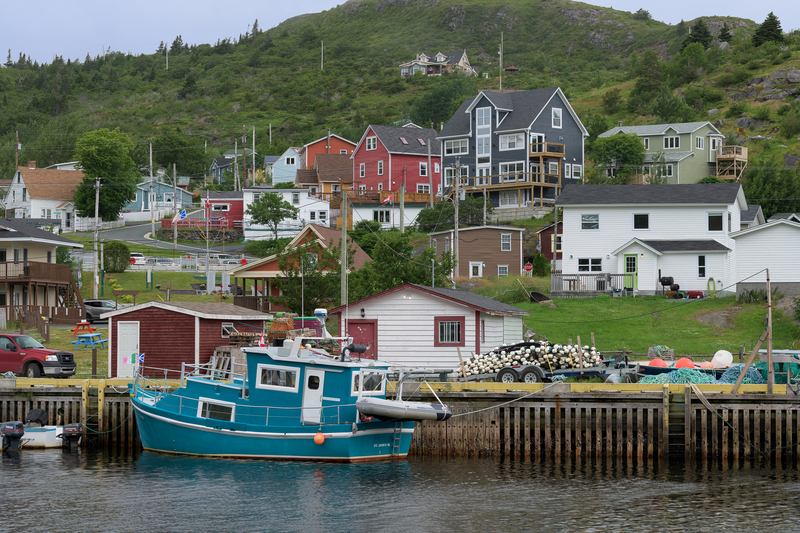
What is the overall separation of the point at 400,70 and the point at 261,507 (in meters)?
183

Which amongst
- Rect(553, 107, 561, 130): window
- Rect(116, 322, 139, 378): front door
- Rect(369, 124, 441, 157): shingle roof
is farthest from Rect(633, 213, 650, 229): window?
Rect(369, 124, 441, 157): shingle roof

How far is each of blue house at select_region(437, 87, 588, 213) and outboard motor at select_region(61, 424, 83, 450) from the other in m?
61.1

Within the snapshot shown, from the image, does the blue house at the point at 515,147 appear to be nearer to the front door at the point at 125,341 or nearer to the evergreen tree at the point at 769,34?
the evergreen tree at the point at 769,34

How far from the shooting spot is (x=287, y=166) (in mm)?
121500

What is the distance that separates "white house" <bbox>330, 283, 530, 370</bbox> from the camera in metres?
35.9

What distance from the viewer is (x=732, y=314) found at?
45438 mm

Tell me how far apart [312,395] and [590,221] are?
3670cm

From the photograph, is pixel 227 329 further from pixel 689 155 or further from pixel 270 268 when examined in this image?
pixel 689 155

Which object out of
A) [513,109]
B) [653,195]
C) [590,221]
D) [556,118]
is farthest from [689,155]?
[590,221]

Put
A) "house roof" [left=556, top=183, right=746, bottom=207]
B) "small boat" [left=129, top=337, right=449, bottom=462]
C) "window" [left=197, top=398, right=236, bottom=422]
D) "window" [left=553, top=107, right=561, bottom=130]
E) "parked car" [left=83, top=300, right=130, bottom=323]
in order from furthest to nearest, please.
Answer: "window" [left=553, top=107, right=561, bottom=130]
"house roof" [left=556, top=183, right=746, bottom=207]
"parked car" [left=83, top=300, right=130, bottom=323]
"window" [left=197, top=398, right=236, bottom=422]
"small boat" [left=129, top=337, right=449, bottom=462]

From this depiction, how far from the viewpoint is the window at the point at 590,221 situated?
191 feet

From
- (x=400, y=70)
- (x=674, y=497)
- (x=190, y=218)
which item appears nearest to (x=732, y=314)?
(x=674, y=497)

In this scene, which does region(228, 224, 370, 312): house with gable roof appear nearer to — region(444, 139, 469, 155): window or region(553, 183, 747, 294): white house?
region(553, 183, 747, 294): white house

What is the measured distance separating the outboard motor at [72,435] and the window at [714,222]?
4288cm
